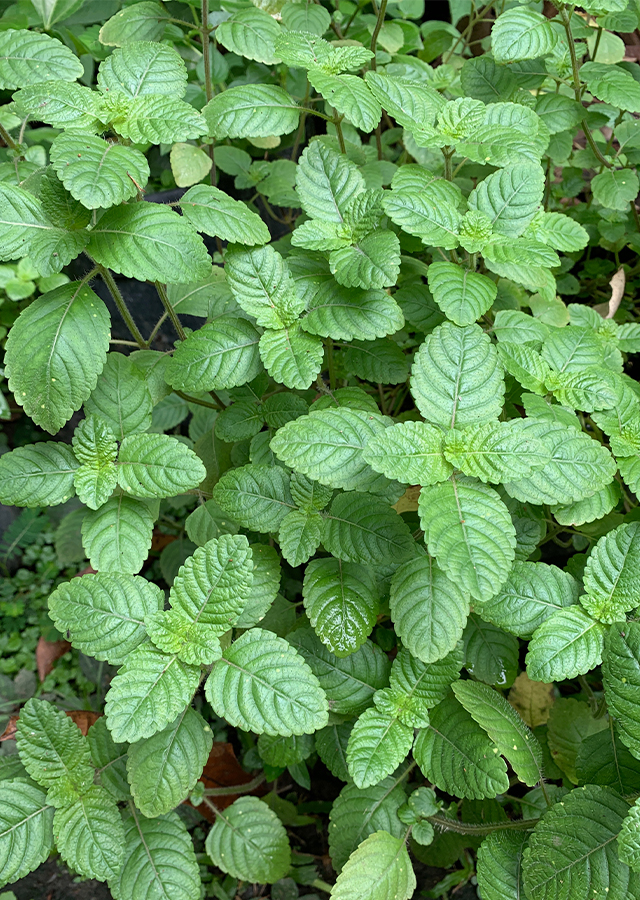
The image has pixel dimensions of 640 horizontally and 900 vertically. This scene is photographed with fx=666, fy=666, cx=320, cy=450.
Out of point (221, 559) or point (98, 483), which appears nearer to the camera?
point (221, 559)

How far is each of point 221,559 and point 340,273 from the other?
0.70m

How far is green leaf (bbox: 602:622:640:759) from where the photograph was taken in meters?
1.33

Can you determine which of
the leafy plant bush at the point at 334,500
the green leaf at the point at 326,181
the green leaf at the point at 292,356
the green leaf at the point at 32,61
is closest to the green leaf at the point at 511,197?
the leafy plant bush at the point at 334,500

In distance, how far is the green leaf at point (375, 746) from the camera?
144 centimetres

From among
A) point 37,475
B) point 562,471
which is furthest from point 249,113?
point 562,471

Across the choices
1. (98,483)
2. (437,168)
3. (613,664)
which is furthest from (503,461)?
(437,168)

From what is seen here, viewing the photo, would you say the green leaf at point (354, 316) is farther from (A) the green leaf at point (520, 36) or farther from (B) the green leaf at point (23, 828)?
(B) the green leaf at point (23, 828)

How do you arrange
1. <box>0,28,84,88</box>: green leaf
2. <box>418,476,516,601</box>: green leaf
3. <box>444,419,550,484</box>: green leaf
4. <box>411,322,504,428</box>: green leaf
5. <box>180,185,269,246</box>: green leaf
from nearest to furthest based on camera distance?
1. <box>418,476,516,601</box>: green leaf
2. <box>444,419,550,484</box>: green leaf
3. <box>411,322,504,428</box>: green leaf
4. <box>180,185,269,246</box>: green leaf
5. <box>0,28,84,88</box>: green leaf

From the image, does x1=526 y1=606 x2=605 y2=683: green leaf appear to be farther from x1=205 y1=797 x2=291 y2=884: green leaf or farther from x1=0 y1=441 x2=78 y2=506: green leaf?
x1=0 y1=441 x2=78 y2=506: green leaf

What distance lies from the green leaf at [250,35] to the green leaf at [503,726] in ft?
5.84

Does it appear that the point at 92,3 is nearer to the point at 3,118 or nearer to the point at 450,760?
the point at 3,118

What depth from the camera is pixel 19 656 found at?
2.49 meters

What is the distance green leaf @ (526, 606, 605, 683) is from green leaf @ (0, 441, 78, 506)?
1.11m

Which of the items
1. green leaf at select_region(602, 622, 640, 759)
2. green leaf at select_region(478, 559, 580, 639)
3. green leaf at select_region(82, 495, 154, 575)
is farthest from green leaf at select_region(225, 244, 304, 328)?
green leaf at select_region(602, 622, 640, 759)
